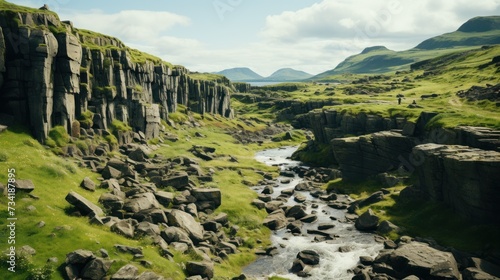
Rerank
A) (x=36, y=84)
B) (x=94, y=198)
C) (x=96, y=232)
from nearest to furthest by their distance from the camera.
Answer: (x=96, y=232)
(x=94, y=198)
(x=36, y=84)

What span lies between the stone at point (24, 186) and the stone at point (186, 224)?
746 inches

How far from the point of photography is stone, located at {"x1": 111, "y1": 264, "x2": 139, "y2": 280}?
119 feet

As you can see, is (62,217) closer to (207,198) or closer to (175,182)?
(175,182)

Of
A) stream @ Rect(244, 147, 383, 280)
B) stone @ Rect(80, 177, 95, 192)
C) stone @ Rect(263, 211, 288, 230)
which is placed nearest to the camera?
stream @ Rect(244, 147, 383, 280)

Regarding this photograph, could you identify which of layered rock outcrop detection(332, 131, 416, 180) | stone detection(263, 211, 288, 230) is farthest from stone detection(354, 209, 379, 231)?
layered rock outcrop detection(332, 131, 416, 180)

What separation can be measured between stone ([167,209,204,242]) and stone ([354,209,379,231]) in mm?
29917

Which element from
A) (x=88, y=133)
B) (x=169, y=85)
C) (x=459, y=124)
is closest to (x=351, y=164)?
(x=459, y=124)

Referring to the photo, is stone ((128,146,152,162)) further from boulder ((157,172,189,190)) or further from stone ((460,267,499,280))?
stone ((460,267,499,280))

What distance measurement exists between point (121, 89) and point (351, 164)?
66.4 metres

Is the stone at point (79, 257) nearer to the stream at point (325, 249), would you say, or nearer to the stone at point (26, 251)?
the stone at point (26, 251)

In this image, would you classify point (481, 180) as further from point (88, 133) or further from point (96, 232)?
point (88, 133)

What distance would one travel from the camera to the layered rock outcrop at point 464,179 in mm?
55031

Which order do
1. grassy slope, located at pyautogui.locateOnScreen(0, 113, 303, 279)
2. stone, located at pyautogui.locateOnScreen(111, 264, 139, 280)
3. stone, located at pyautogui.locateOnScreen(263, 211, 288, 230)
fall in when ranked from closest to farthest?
stone, located at pyautogui.locateOnScreen(111, 264, 139, 280)
grassy slope, located at pyautogui.locateOnScreen(0, 113, 303, 279)
stone, located at pyautogui.locateOnScreen(263, 211, 288, 230)

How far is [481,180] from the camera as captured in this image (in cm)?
5572
